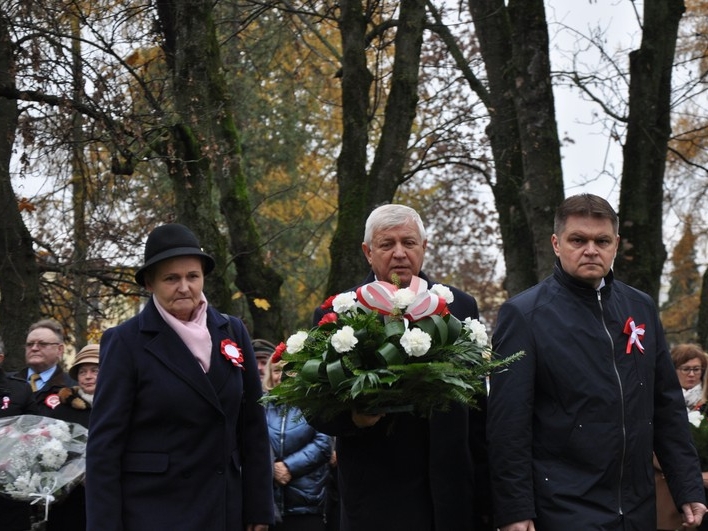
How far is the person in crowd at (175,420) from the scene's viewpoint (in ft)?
18.7

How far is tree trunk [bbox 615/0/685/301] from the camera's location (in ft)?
43.0

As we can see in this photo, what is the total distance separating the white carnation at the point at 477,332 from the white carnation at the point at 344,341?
2.07 ft

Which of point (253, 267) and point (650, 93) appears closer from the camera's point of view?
point (650, 93)

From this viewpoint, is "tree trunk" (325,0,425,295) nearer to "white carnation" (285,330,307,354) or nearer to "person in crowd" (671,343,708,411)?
"person in crowd" (671,343,708,411)

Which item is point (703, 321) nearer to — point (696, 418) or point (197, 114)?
point (197, 114)

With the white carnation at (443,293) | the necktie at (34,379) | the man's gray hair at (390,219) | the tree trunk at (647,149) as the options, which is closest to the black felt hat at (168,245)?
the man's gray hair at (390,219)

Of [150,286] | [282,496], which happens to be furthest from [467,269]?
[150,286]

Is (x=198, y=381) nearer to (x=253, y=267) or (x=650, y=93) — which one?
(x=650, y=93)

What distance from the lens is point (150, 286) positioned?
241 inches

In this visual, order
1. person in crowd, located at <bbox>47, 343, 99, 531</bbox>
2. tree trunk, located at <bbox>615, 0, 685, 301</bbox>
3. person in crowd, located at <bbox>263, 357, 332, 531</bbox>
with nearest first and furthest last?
person in crowd, located at <bbox>47, 343, 99, 531</bbox>
person in crowd, located at <bbox>263, 357, 332, 531</bbox>
tree trunk, located at <bbox>615, 0, 685, 301</bbox>

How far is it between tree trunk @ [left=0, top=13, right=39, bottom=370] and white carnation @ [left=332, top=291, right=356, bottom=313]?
8.81m

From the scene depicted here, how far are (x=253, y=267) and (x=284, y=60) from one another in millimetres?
6106

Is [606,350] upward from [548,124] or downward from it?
downward

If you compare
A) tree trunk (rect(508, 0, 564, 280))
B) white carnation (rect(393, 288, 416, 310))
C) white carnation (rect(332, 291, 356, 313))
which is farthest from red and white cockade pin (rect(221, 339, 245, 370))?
tree trunk (rect(508, 0, 564, 280))
